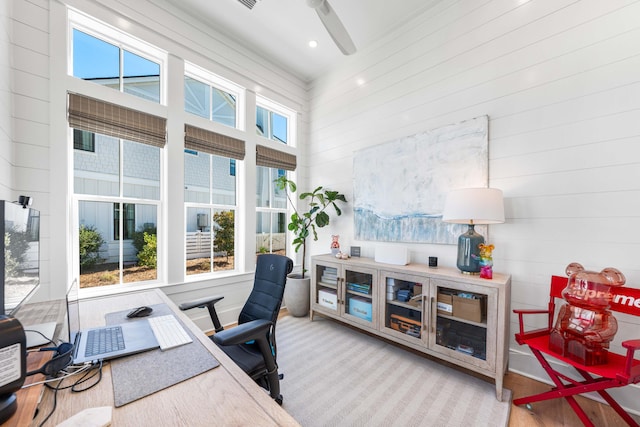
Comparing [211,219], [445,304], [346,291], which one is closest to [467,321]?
[445,304]

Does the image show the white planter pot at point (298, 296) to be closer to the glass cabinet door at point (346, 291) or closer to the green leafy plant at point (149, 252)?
the glass cabinet door at point (346, 291)

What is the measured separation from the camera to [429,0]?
2.61 metres

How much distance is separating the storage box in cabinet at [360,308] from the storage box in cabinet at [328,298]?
22cm

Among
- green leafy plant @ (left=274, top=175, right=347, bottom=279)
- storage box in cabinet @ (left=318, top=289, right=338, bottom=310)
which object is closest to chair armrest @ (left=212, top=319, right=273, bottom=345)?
storage box in cabinet @ (left=318, top=289, right=338, bottom=310)

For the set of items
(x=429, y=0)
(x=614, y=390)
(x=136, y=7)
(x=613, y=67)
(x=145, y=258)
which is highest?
(x=429, y=0)

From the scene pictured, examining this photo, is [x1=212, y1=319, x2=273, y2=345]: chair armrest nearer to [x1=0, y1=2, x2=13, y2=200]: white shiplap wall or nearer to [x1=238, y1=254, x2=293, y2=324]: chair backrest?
[x1=238, y1=254, x2=293, y2=324]: chair backrest

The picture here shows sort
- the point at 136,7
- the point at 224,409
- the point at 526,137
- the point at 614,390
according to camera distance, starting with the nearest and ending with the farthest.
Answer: the point at 224,409 < the point at 614,390 < the point at 526,137 < the point at 136,7

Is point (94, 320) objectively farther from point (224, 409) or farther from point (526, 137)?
point (526, 137)

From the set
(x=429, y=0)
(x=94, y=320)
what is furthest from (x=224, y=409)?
(x=429, y=0)

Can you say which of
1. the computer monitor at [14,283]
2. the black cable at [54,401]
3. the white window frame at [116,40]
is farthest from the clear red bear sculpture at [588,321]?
the white window frame at [116,40]

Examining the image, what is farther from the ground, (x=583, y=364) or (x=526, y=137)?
(x=526, y=137)

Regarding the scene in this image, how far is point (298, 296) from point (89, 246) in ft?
7.54

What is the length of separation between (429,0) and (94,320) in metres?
3.89

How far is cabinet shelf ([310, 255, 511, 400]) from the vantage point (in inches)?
75.7
